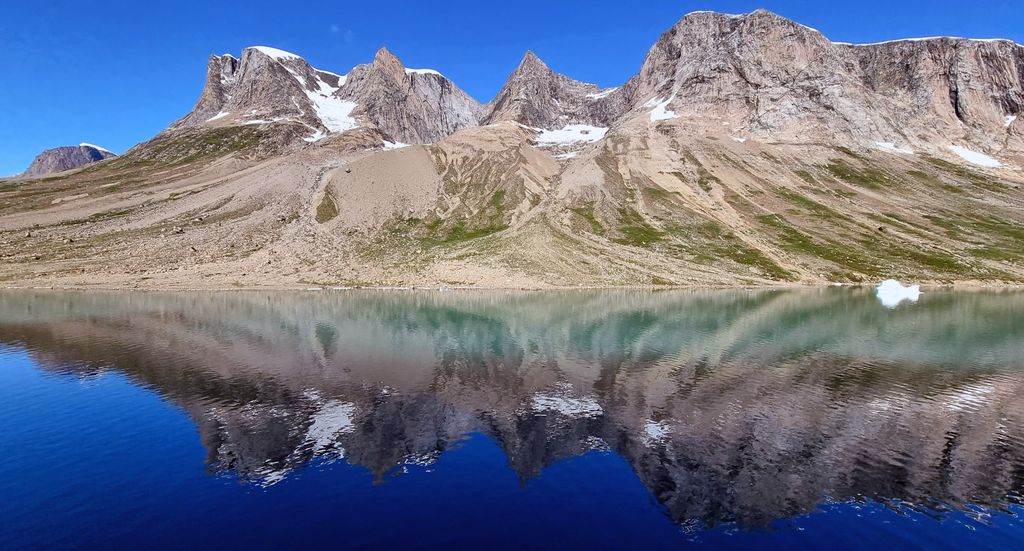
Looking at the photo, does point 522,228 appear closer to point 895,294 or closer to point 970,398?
point 895,294

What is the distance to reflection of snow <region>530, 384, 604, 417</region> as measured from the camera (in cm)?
3481

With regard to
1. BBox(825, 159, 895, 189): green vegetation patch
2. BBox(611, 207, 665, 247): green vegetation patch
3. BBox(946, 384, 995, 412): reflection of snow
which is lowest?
BBox(946, 384, 995, 412): reflection of snow

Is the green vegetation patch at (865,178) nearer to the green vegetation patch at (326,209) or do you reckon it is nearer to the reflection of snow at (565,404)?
the green vegetation patch at (326,209)

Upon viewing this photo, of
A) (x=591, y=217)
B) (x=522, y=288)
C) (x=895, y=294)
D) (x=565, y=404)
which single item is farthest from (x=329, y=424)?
(x=591, y=217)

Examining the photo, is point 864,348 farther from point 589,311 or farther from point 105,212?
point 105,212

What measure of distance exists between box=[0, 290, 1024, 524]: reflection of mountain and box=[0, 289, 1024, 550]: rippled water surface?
0.22 metres

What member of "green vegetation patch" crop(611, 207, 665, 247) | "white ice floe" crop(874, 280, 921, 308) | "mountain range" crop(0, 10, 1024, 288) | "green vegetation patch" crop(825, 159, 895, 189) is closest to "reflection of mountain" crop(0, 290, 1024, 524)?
"white ice floe" crop(874, 280, 921, 308)

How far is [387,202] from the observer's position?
176 meters

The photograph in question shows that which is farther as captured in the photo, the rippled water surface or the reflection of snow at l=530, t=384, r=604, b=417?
the reflection of snow at l=530, t=384, r=604, b=417

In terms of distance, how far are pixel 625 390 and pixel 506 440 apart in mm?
13416

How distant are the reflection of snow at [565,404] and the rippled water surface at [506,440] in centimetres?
27

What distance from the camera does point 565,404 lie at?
36469 mm

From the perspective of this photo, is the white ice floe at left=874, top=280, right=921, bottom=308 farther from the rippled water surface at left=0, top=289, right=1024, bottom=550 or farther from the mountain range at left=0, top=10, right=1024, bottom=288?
the rippled water surface at left=0, top=289, right=1024, bottom=550

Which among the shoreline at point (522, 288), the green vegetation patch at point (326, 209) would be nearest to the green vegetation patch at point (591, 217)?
the shoreline at point (522, 288)
